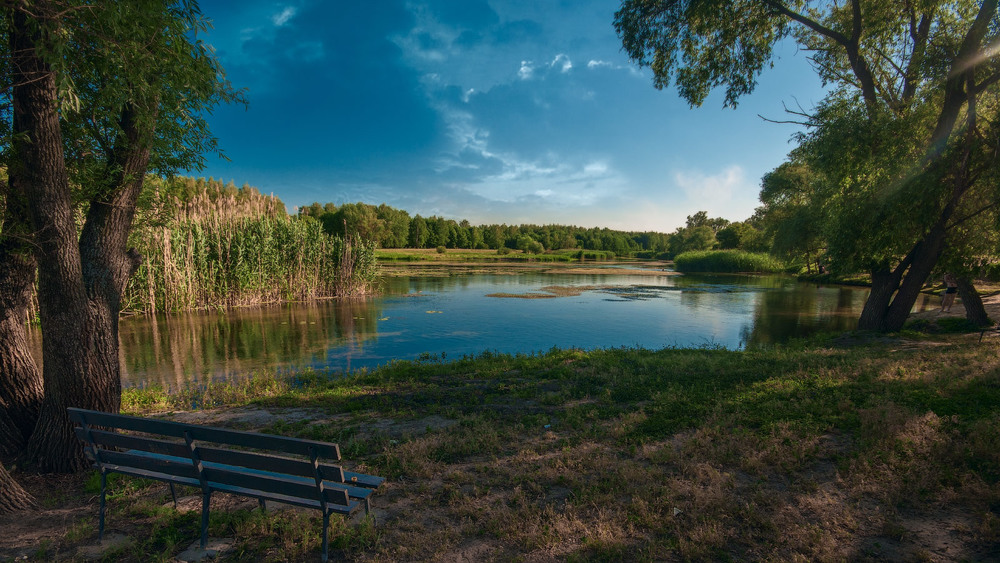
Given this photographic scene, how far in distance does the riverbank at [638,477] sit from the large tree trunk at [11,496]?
6.4 inches

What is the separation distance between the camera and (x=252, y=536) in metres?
4.06

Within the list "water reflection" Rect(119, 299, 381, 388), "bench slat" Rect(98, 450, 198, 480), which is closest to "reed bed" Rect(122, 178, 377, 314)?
"water reflection" Rect(119, 299, 381, 388)

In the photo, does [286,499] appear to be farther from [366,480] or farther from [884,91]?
[884,91]

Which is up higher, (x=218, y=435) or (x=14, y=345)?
(x=14, y=345)

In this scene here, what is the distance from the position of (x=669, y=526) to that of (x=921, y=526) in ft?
7.18

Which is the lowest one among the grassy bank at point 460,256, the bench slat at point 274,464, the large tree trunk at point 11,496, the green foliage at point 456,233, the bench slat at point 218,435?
the large tree trunk at point 11,496

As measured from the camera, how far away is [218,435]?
365cm

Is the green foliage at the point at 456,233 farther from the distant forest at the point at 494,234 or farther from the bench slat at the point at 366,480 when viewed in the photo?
the bench slat at the point at 366,480

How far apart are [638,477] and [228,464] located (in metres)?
4.16

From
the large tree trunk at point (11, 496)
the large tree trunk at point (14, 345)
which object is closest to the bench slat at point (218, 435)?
the large tree trunk at point (11, 496)

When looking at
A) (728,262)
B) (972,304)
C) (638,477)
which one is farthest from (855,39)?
(728,262)

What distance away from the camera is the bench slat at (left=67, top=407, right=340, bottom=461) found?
11.4 feet

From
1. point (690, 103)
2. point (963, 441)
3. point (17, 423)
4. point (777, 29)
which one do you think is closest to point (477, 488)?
point (963, 441)

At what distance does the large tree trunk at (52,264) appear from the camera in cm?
482
